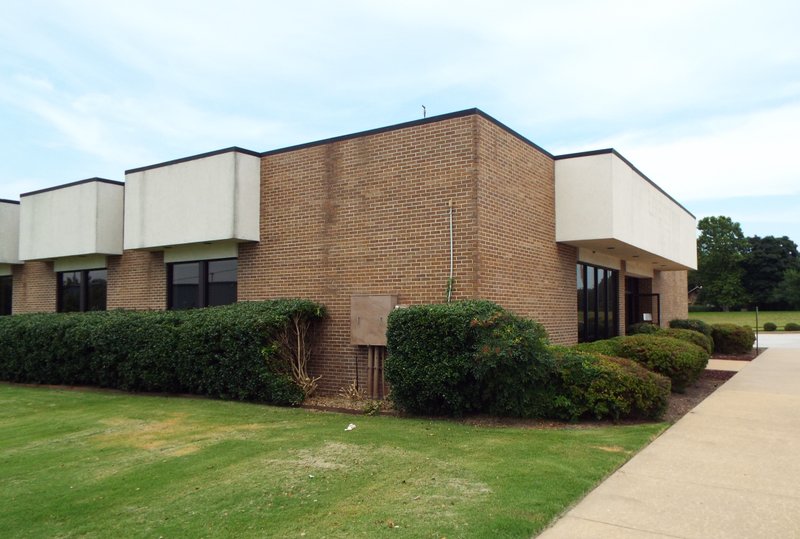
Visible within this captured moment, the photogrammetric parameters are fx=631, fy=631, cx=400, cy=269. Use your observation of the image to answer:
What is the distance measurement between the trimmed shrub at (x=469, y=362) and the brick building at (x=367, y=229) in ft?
4.18

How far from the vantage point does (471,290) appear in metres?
10.1

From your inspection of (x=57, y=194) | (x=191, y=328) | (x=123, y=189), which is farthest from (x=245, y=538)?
(x=57, y=194)

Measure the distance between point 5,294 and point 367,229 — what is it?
14329 mm

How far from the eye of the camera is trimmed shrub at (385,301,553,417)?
8.65 metres

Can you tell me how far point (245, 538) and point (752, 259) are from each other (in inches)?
3861

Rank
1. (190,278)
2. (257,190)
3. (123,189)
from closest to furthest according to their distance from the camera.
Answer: (257,190)
(190,278)
(123,189)

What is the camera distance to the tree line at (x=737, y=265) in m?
84.8

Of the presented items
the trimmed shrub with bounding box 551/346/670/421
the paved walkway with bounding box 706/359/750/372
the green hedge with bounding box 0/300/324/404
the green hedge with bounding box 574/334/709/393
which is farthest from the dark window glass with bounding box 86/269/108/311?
the paved walkway with bounding box 706/359/750/372

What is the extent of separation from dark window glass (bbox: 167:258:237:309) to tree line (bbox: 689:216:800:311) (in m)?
80.8

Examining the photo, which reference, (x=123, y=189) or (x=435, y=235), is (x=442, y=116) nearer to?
(x=435, y=235)

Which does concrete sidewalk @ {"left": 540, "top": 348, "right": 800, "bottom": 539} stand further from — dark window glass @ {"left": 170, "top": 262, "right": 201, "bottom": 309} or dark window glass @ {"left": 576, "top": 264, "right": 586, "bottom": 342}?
dark window glass @ {"left": 170, "top": 262, "right": 201, "bottom": 309}

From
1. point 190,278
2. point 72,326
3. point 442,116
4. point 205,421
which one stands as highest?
point 442,116

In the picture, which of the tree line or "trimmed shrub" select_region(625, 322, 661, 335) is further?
the tree line

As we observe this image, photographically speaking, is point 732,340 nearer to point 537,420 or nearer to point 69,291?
point 537,420
